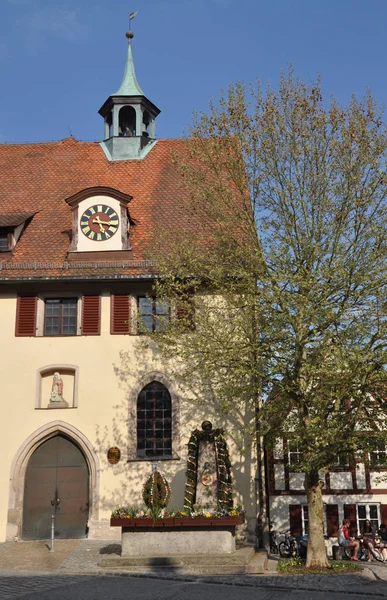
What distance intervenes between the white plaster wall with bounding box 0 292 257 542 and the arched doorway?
23.0 inches

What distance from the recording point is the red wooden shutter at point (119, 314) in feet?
63.0

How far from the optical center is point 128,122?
1043 inches

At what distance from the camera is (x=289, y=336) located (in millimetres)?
14344

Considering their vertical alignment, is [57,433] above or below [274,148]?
below

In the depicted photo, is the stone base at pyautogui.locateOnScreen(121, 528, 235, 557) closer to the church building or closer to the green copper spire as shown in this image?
the church building

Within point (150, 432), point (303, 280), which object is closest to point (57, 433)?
point (150, 432)

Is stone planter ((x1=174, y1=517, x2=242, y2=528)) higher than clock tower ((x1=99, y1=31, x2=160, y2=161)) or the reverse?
the reverse

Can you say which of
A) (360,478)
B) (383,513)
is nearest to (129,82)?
(360,478)

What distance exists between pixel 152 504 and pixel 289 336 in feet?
15.8

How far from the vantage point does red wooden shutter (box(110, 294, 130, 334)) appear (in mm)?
19188

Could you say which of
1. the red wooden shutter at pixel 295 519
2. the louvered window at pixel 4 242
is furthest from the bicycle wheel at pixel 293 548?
the louvered window at pixel 4 242

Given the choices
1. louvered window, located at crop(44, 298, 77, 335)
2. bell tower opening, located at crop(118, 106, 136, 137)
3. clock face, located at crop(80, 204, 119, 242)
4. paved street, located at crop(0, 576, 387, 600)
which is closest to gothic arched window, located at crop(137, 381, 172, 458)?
louvered window, located at crop(44, 298, 77, 335)

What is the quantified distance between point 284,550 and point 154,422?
182 inches

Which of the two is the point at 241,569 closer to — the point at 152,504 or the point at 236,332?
the point at 152,504
